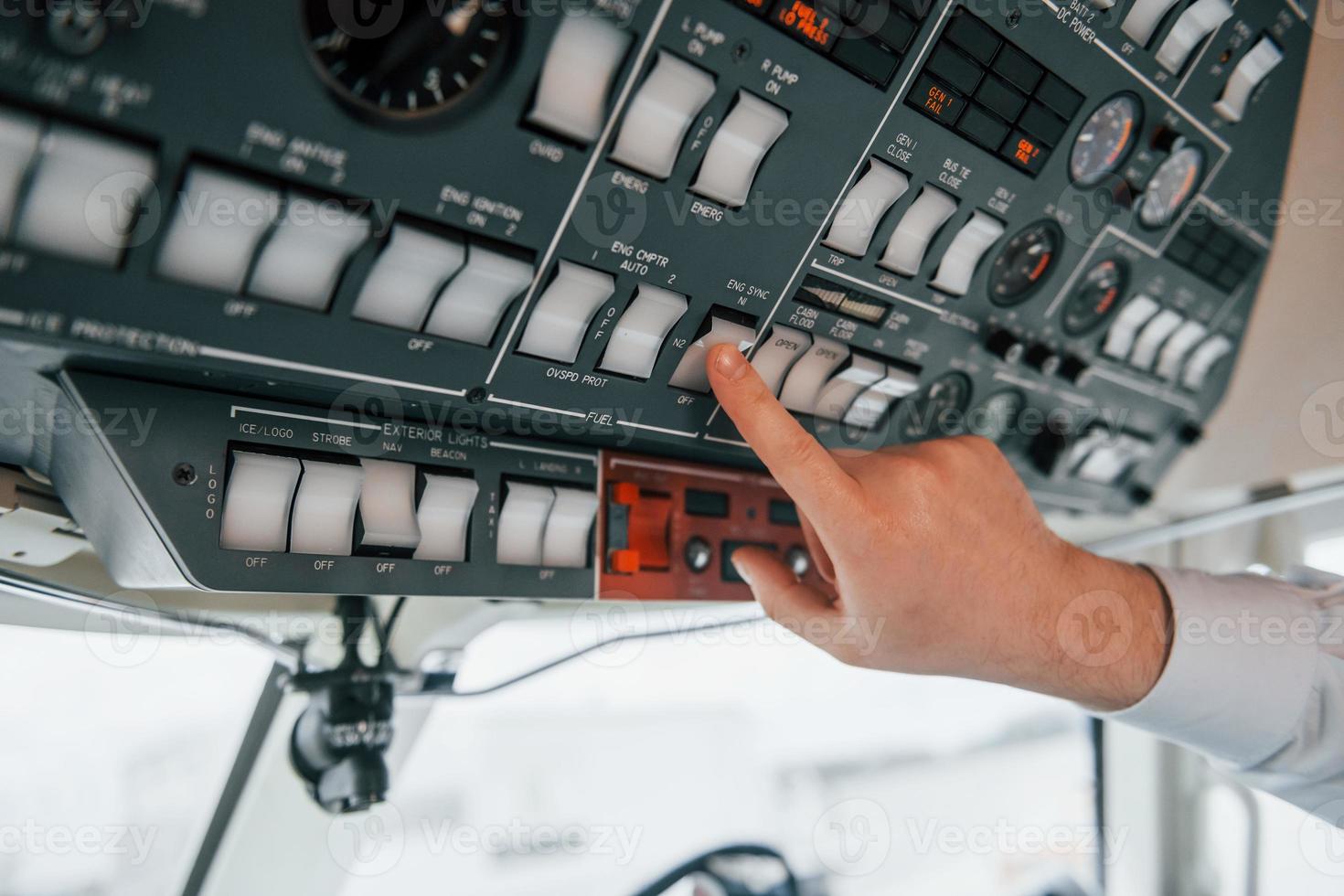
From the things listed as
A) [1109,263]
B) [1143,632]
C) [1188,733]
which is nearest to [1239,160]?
[1109,263]

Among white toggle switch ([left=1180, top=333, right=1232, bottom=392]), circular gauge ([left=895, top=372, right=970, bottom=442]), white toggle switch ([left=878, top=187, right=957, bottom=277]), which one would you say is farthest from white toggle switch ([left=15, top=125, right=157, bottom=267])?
white toggle switch ([left=1180, top=333, right=1232, bottom=392])

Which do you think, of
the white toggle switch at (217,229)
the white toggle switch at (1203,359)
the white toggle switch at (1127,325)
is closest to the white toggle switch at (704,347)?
the white toggle switch at (217,229)

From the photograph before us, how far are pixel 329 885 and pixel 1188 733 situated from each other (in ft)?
5.06

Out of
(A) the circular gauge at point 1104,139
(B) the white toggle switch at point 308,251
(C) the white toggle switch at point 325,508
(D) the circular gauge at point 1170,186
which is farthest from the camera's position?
(D) the circular gauge at point 1170,186

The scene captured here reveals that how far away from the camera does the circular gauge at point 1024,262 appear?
1284 mm

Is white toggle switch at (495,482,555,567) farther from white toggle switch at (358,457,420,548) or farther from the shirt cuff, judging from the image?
the shirt cuff

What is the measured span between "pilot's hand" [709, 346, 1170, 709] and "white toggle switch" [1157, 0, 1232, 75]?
2.06 ft

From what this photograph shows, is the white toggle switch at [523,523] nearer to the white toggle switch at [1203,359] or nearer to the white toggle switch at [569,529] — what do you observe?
the white toggle switch at [569,529]

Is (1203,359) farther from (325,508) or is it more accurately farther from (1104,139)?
(325,508)

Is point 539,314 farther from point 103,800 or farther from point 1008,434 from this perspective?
point 103,800

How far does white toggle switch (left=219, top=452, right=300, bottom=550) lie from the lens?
0.85 meters

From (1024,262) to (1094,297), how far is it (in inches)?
9.2

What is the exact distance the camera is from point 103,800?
1.39 meters

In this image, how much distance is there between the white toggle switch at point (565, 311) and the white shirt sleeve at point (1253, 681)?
91 cm
